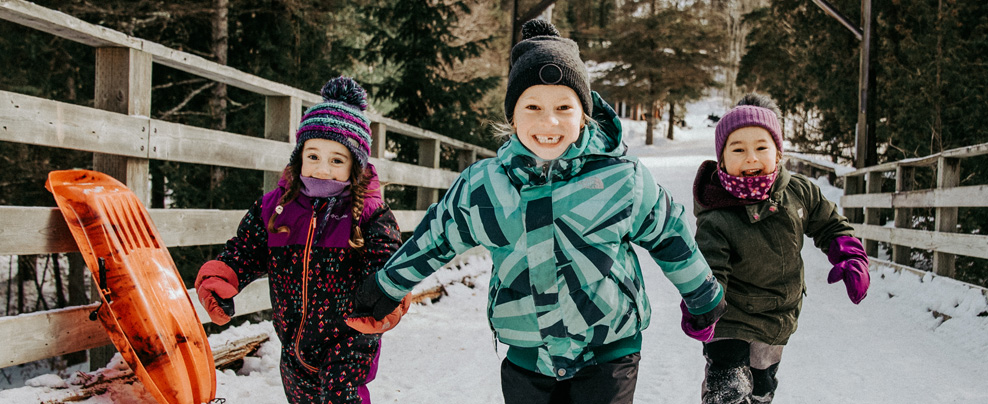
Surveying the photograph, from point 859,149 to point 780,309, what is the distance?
9.38 metres

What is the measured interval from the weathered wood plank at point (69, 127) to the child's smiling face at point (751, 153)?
108 inches

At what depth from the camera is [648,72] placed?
31.5m

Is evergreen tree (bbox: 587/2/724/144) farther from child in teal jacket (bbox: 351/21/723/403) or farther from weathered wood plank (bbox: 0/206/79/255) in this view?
child in teal jacket (bbox: 351/21/723/403)

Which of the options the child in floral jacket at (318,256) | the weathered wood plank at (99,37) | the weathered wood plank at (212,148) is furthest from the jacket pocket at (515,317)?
the weathered wood plank at (212,148)

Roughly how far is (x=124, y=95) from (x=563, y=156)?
7.74 ft

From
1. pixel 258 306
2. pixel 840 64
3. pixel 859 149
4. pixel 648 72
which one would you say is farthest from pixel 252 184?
pixel 648 72

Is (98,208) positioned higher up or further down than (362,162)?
further down

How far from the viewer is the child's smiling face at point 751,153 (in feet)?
8.84

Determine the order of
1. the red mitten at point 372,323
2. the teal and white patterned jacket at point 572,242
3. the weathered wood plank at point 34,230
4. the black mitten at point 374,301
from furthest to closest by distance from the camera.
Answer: the weathered wood plank at point 34,230
the red mitten at point 372,323
the black mitten at point 374,301
the teal and white patterned jacket at point 572,242

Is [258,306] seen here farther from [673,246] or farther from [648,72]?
[648,72]

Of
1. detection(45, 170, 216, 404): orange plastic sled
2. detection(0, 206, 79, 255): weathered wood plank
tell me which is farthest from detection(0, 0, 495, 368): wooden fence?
detection(45, 170, 216, 404): orange plastic sled

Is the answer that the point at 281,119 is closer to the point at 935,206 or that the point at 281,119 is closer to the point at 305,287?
the point at 305,287

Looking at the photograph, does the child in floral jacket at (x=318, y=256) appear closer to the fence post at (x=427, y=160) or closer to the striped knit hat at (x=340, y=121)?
the striped knit hat at (x=340, y=121)

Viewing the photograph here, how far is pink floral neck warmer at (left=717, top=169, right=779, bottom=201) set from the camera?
8.70 ft
